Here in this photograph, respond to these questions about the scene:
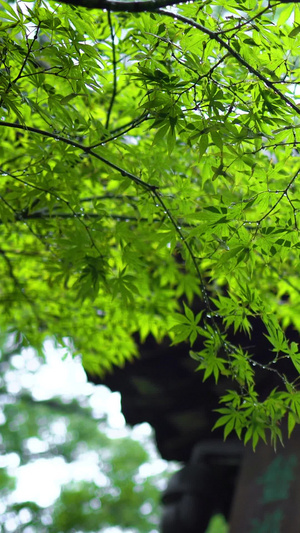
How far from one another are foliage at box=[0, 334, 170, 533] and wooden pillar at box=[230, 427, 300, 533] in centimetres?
534

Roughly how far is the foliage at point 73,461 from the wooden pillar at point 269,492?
17.5ft

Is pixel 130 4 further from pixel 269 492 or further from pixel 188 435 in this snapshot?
pixel 188 435

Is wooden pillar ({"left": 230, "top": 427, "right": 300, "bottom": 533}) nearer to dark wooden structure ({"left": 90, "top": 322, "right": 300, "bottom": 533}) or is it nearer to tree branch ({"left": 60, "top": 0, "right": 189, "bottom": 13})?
dark wooden structure ({"left": 90, "top": 322, "right": 300, "bottom": 533})

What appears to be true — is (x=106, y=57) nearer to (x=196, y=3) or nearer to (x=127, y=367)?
(x=196, y=3)

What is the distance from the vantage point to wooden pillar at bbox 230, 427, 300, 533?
4230mm

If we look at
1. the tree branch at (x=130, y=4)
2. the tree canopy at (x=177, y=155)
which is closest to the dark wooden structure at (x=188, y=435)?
the tree canopy at (x=177, y=155)

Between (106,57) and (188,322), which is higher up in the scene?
(106,57)

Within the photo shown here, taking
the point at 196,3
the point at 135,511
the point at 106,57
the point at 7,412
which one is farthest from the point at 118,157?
the point at 7,412

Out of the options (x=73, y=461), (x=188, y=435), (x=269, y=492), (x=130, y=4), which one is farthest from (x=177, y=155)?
(x=73, y=461)

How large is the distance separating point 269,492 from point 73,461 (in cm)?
883

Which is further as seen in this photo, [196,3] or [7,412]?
[7,412]

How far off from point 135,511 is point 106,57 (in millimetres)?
9467

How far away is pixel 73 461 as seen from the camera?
1251cm

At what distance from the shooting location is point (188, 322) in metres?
1.90
